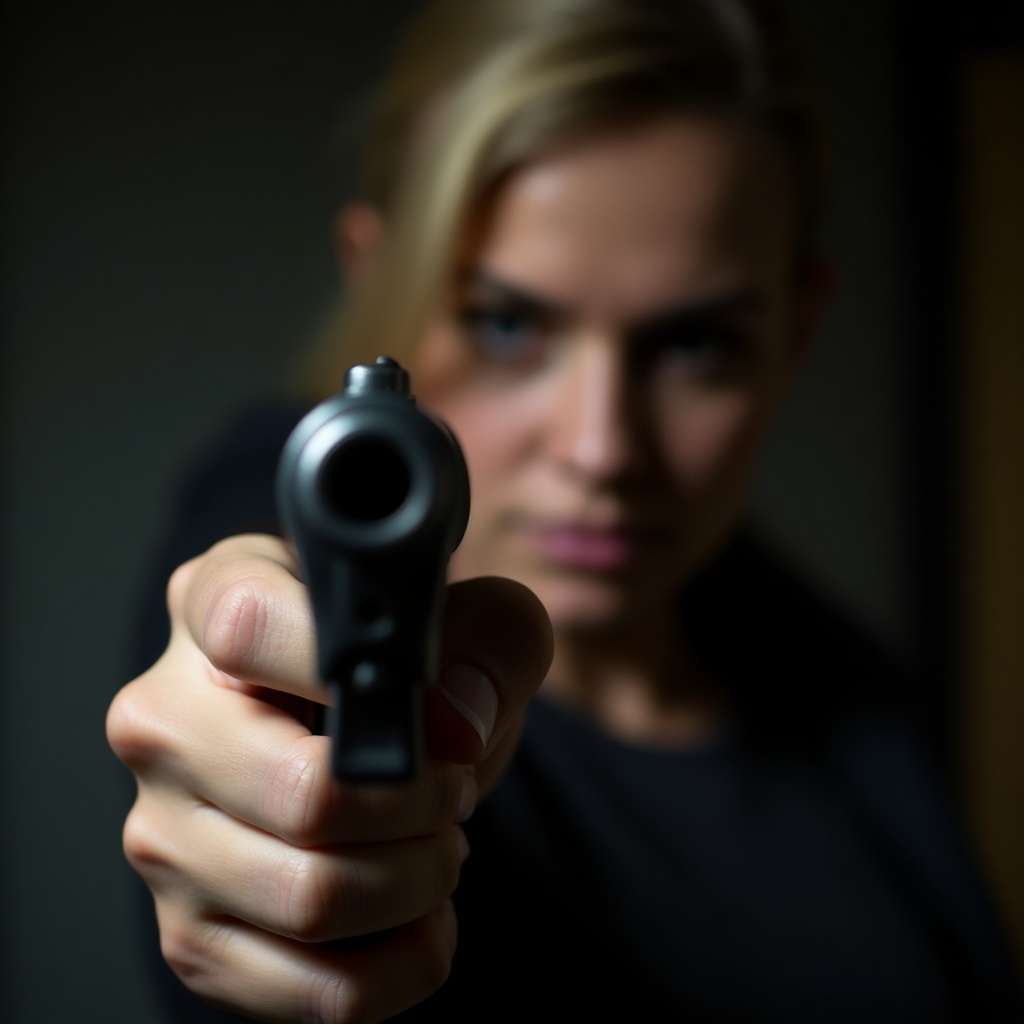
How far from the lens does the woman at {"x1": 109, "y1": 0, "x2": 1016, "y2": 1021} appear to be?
505mm

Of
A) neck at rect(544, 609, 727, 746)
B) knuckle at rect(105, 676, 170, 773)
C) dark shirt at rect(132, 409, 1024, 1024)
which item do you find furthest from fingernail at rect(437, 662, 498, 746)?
neck at rect(544, 609, 727, 746)

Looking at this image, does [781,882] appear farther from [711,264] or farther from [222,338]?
[222,338]

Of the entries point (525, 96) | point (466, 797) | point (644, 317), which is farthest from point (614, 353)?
point (466, 797)

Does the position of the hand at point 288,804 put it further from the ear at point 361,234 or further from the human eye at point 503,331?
the ear at point 361,234

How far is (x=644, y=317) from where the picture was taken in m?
0.51

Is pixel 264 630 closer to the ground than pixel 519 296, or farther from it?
closer to the ground

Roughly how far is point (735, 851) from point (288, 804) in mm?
482

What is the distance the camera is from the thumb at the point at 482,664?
22 cm

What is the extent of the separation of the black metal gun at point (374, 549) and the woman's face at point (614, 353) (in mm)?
338

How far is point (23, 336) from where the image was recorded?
3.16 feet

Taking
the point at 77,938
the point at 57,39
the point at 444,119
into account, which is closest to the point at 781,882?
the point at 444,119

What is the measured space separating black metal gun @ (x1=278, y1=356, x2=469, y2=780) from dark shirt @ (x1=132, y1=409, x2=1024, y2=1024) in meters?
0.24

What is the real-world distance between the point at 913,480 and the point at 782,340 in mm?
748

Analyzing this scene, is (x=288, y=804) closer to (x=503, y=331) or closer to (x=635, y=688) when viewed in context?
(x=503, y=331)
